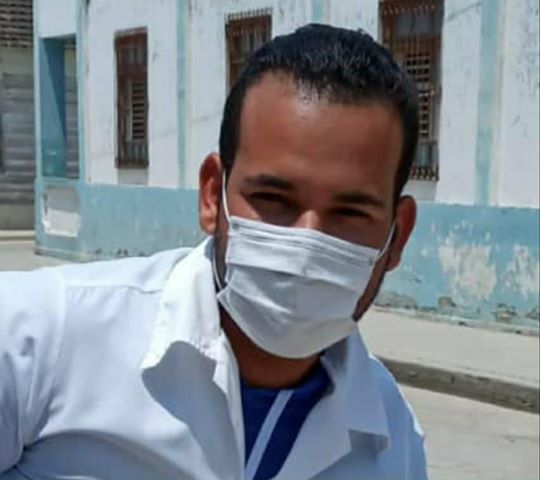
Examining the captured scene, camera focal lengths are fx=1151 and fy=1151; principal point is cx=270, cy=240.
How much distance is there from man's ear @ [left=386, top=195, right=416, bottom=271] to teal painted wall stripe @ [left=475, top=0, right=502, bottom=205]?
25.5 feet

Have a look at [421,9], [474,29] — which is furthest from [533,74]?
[421,9]

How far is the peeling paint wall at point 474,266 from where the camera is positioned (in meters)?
9.09

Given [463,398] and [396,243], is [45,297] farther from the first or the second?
[463,398]

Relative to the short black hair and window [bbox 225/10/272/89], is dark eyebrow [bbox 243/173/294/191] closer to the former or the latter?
the short black hair

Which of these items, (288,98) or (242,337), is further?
(242,337)

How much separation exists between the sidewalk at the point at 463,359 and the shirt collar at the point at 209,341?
19.3 feet

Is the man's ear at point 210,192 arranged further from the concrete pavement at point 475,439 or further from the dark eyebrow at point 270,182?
the concrete pavement at point 475,439

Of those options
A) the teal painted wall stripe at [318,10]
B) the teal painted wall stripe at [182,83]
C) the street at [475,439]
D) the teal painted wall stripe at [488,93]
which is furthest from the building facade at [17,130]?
the street at [475,439]

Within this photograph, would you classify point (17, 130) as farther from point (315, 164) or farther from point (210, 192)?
point (315, 164)

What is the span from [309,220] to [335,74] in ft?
0.62

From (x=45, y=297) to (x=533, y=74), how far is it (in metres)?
7.95

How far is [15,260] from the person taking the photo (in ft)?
49.6

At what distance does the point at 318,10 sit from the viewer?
35.7 ft

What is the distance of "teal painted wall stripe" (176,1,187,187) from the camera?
12766 mm
